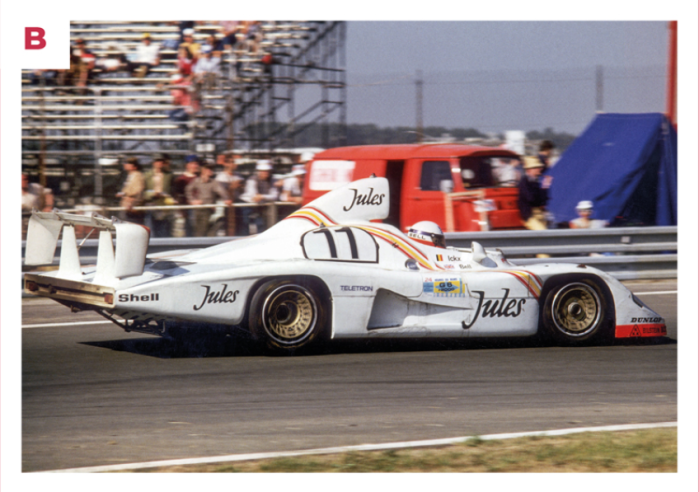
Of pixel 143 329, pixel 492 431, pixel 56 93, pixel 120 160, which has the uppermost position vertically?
pixel 56 93

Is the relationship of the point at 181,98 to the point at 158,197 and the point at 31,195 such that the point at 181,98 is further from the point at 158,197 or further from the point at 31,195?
the point at 31,195

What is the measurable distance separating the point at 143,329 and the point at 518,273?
10.3 feet

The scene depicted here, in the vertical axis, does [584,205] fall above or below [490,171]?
below

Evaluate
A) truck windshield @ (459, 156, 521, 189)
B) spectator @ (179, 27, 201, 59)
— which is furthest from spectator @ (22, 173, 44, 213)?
truck windshield @ (459, 156, 521, 189)

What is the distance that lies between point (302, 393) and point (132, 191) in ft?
16.2

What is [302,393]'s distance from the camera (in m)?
5.82

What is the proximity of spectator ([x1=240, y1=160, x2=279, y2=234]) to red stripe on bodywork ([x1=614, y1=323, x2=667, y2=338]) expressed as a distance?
461cm

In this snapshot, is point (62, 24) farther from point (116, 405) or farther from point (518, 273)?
point (518, 273)

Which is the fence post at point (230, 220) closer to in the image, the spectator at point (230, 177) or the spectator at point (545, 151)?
the spectator at point (230, 177)

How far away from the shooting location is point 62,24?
231 inches

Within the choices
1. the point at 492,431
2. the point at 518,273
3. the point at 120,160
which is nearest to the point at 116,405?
the point at 492,431

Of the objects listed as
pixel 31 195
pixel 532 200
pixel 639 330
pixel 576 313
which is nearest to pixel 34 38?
pixel 31 195

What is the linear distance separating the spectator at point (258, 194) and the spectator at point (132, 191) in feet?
3.99

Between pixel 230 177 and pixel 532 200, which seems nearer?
pixel 230 177
